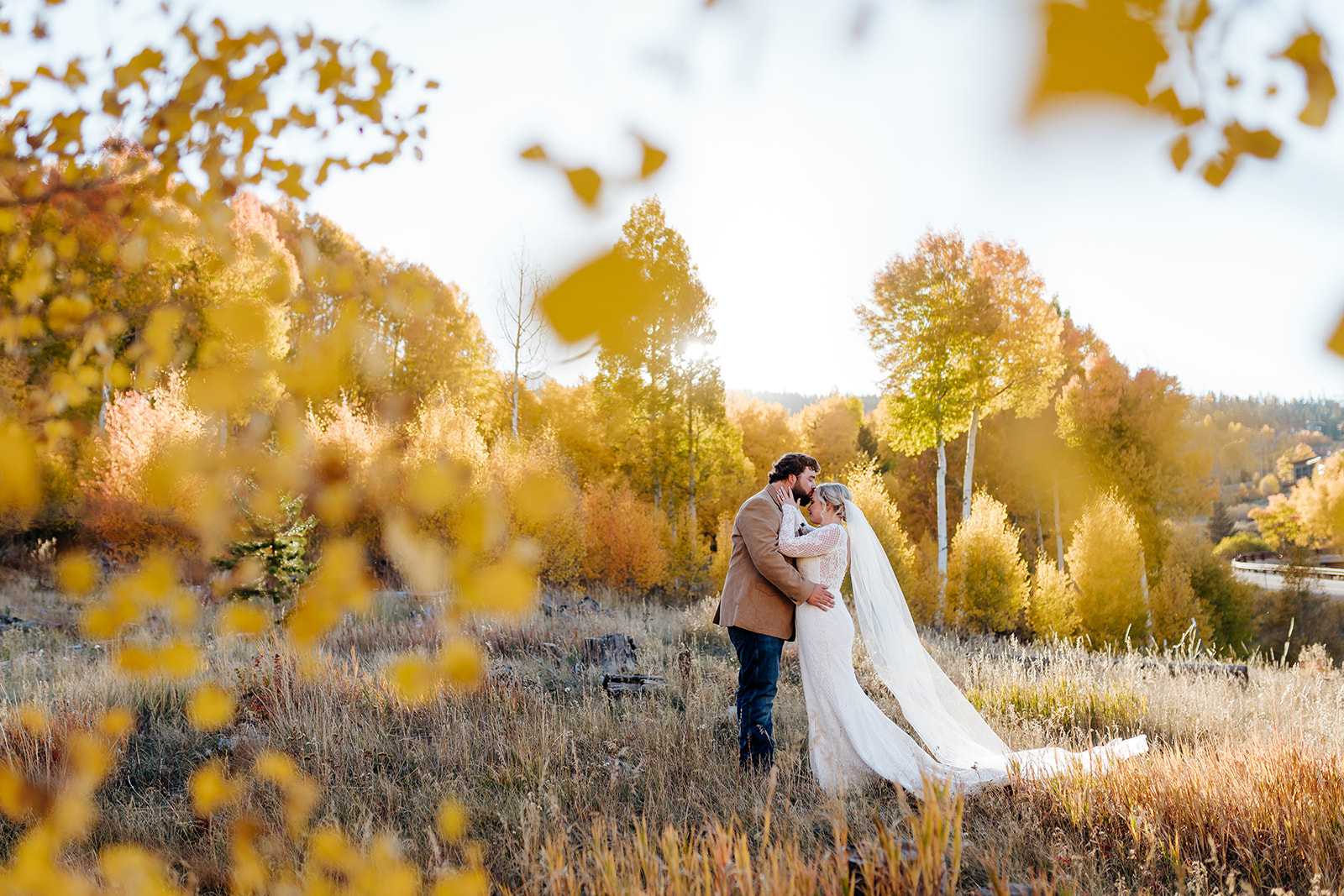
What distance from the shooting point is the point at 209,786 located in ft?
11.4

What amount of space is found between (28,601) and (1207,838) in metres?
17.1

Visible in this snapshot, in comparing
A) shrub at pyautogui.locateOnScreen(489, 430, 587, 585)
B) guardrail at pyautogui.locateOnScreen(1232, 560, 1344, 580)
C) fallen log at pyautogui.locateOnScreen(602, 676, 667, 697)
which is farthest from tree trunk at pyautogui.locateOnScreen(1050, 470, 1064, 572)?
fallen log at pyautogui.locateOnScreen(602, 676, 667, 697)

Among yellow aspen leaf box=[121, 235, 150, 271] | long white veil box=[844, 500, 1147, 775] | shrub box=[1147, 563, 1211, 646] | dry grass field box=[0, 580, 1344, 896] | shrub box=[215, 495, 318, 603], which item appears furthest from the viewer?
shrub box=[1147, 563, 1211, 646]

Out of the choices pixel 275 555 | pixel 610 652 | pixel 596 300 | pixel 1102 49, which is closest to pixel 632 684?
pixel 610 652

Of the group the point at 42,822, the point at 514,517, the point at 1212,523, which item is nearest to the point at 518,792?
the point at 42,822

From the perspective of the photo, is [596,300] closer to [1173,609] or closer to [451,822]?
[451,822]

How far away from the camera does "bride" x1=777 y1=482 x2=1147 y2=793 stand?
3.92 meters

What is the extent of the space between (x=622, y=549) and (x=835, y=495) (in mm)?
11599

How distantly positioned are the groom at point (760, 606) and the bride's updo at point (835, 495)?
46 cm

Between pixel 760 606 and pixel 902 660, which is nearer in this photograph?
pixel 760 606

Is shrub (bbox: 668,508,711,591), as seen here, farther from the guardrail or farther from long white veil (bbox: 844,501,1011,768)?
the guardrail

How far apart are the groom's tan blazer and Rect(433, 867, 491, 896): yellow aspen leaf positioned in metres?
2.25

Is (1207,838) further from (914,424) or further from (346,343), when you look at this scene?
(914,424)

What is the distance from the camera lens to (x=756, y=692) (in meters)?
4.20
